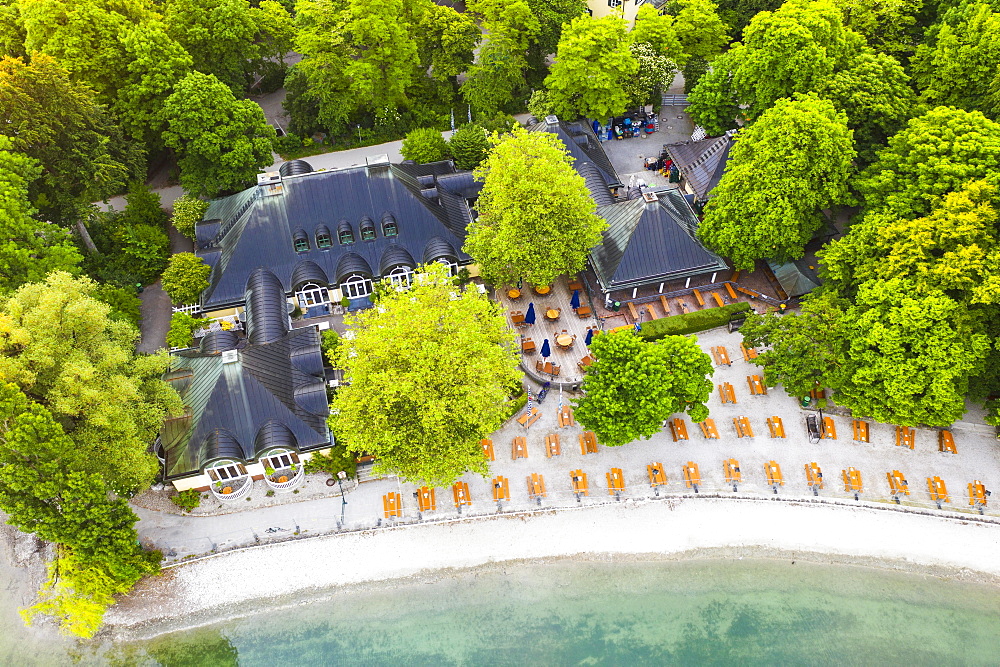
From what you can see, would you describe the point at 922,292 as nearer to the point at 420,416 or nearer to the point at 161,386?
the point at 420,416

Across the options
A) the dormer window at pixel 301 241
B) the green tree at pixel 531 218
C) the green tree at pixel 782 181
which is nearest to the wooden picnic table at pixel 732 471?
the green tree at pixel 782 181

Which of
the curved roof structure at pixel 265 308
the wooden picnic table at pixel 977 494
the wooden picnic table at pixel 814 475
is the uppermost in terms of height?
the curved roof structure at pixel 265 308

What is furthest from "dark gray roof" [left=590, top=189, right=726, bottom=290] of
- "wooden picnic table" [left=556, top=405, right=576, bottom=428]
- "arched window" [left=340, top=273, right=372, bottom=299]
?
"arched window" [left=340, top=273, right=372, bottom=299]

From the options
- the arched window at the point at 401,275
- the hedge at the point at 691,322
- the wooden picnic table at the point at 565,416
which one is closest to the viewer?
the wooden picnic table at the point at 565,416

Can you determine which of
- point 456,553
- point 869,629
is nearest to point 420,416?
point 456,553

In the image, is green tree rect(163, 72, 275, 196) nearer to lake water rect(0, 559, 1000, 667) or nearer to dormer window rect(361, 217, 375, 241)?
dormer window rect(361, 217, 375, 241)

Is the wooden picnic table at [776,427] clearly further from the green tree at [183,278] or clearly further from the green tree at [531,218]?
the green tree at [183,278]
